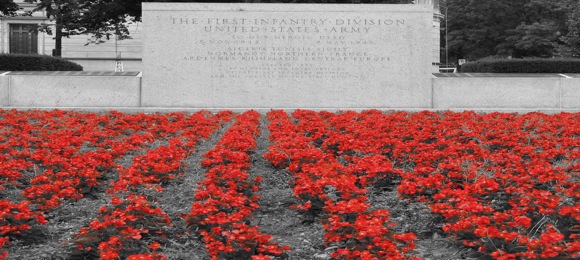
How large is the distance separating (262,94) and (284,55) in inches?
35.1

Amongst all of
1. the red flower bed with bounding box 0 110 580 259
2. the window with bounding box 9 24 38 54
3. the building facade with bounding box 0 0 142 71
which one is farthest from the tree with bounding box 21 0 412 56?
the red flower bed with bounding box 0 110 580 259

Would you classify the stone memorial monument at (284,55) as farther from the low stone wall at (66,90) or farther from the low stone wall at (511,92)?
the low stone wall at (511,92)

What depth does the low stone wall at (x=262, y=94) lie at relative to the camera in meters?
13.4

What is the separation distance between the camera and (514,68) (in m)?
17.3

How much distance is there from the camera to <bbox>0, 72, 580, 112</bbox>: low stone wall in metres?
13.4

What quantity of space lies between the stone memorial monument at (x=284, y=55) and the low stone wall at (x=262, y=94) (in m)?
0.15

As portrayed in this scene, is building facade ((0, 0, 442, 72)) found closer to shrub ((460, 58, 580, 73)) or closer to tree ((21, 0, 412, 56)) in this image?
tree ((21, 0, 412, 56))

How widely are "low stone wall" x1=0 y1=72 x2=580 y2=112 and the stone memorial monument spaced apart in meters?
0.15

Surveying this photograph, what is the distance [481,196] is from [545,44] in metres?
42.3

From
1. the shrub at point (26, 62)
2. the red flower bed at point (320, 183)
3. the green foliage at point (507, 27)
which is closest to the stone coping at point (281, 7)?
the red flower bed at point (320, 183)

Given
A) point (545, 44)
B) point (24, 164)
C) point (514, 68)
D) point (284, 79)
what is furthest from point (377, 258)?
point (545, 44)

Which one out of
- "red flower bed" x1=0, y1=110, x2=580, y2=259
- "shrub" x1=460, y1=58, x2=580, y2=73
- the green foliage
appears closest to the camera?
"red flower bed" x1=0, y1=110, x2=580, y2=259

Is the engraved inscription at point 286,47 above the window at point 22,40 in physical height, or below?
below

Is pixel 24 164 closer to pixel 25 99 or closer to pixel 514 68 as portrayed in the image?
pixel 25 99
